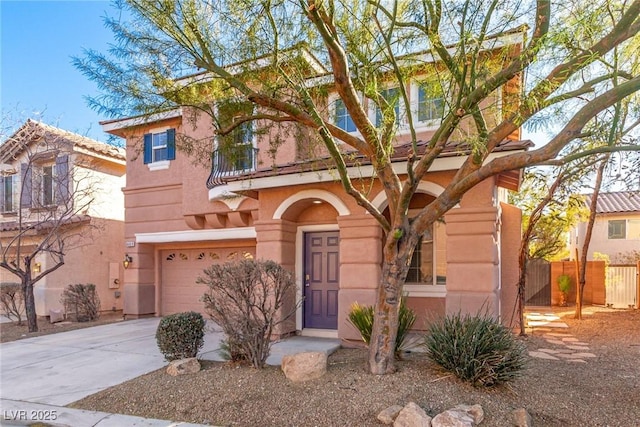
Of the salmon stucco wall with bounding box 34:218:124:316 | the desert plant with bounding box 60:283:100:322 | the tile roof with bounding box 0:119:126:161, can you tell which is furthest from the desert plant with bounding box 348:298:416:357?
the salmon stucco wall with bounding box 34:218:124:316

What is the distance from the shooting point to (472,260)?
26.2 feet

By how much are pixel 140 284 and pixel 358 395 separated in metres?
10.5

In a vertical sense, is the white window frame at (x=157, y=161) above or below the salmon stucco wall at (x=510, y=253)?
above

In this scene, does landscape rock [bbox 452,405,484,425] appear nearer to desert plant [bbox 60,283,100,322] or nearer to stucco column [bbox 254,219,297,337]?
stucco column [bbox 254,219,297,337]

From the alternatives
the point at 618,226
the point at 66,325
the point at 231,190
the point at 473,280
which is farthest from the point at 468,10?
the point at 618,226

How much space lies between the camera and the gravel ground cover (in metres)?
5.09

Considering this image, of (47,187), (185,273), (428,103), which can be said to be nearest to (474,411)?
(428,103)

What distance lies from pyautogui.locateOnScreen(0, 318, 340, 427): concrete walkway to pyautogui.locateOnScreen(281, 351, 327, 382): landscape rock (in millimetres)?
1125

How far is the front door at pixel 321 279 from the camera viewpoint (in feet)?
32.9

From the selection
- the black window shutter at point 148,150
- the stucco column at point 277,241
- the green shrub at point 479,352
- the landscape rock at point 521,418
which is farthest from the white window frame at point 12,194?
the landscape rock at point 521,418

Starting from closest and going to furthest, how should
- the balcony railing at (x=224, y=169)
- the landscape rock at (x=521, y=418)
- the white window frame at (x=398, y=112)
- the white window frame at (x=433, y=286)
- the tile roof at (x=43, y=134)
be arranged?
the landscape rock at (x=521, y=418) → the white window frame at (x=398, y=112) → the white window frame at (x=433, y=286) → the balcony railing at (x=224, y=169) → the tile roof at (x=43, y=134)

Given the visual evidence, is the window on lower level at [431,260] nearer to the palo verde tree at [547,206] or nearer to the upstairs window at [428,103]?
the palo verde tree at [547,206]

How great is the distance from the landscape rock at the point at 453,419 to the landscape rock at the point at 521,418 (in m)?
0.50

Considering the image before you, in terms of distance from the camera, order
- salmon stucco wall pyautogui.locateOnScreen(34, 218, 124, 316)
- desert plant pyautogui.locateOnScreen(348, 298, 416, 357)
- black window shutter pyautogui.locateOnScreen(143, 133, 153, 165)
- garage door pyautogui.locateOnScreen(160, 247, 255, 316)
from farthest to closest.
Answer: salmon stucco wall pyautogui.locateOnScreen(34, 218, 124, 316)
black window shutter pyautogui.locateOnScreen(143, 133, 153, 165)
garage door pyautogui.locateOnScreen(160, 247, 255, 316)
desert plant pyautogui.locateOnScreen(348, 298, 416, 357)
